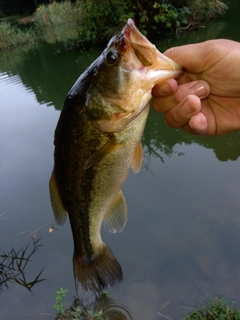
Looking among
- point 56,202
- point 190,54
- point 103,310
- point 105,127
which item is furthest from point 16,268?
point 190,54

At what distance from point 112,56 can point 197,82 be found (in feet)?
2.15

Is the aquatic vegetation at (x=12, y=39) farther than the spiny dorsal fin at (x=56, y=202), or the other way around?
the aquatic vegetation at (x=12, y=39)

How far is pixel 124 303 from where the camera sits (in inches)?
119

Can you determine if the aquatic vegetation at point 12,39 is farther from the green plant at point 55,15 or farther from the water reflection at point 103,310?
the water reflection at point 103,310

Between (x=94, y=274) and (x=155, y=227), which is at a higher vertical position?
(x=94, y=274)

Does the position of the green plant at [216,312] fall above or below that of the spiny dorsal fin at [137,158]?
below

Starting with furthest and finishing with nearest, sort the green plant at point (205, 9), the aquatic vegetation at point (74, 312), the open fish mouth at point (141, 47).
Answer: the green plant at point (205, 9), the aquatic vegetation at point (74, 312), the open fish mouth at point (141, 47)

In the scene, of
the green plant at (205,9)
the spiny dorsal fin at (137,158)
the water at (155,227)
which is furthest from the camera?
the green plant at (205,9)

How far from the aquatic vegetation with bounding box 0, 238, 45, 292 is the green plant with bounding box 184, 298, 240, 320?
159 cm

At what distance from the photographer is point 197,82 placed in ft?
6.06

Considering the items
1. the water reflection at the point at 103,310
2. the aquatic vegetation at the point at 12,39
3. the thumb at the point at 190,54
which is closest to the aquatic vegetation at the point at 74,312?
the water reflection at the point at 103,310

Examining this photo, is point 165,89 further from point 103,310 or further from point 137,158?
point 103,310

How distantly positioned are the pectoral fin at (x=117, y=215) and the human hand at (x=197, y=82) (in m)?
0.56

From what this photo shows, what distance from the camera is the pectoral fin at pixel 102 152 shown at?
148 cm
